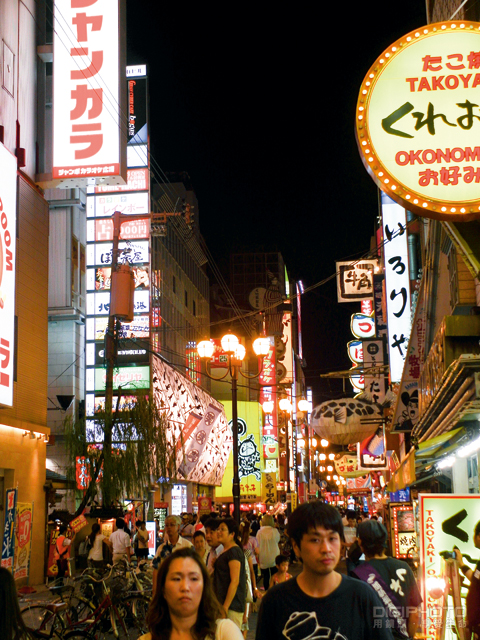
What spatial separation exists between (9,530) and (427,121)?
472 inches

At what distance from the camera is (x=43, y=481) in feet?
81.6

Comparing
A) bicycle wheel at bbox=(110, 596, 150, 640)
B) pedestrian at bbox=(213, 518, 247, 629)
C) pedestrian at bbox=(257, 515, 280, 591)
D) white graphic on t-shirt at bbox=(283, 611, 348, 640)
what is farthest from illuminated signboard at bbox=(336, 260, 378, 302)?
white graphic on t-shirt at bbox=(283, 611, 348, 640)

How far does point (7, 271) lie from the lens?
19.3m

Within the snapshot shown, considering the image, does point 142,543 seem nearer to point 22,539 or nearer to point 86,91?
point 22,539

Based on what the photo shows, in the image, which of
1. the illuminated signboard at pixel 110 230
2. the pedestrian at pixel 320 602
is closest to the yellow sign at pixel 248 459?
the illuminated signboard at pixel 110 230

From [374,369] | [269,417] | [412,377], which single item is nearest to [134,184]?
[374,369]

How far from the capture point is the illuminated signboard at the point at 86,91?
21984mm

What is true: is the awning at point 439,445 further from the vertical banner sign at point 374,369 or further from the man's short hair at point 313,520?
the vertical banner sign at point 374,369

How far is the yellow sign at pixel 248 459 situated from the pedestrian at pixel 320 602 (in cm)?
4218

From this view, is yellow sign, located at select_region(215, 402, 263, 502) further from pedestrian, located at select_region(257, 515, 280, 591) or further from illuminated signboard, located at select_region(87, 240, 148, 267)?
pedestrian, located at select_region(257, 515, 280, 591)

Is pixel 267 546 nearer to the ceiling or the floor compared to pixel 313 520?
nearer to the floor

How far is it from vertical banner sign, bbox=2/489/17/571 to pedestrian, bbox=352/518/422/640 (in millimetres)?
11560

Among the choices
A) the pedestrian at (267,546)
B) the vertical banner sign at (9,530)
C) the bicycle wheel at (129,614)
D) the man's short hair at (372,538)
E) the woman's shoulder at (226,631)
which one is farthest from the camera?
the pedestrian at (267,546)

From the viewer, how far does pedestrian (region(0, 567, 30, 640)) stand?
13.1ft
